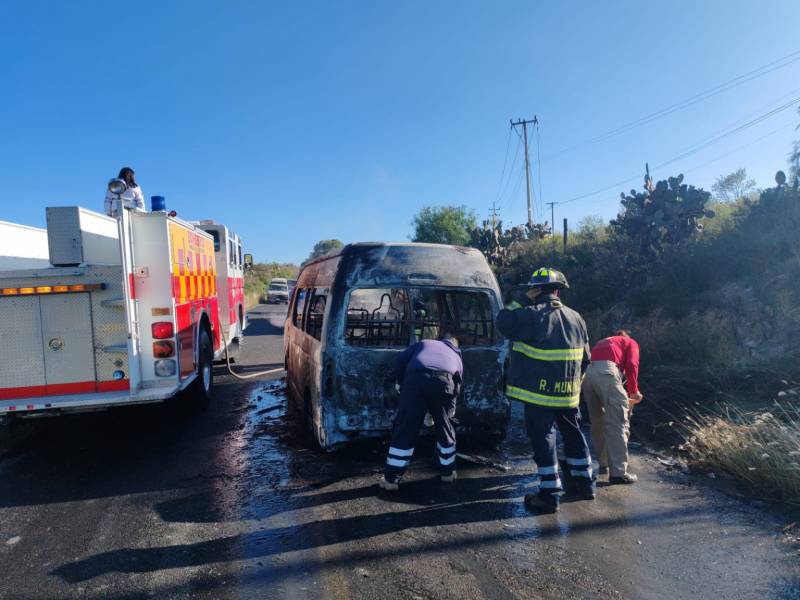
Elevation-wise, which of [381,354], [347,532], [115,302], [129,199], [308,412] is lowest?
[347,532]

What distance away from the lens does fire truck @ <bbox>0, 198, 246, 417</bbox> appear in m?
5.13

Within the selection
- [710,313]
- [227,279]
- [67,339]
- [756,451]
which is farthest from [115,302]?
[710,313]

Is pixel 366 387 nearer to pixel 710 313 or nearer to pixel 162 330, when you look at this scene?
pixel 162 330

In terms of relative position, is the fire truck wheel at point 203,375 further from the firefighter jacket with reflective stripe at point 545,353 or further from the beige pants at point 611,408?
the beige pants at point 611,408

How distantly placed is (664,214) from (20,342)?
39.5 ft

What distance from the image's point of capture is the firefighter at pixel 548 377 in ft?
13.6

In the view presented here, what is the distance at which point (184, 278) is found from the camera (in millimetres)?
6160

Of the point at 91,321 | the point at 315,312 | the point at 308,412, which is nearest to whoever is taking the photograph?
the point at 91,321

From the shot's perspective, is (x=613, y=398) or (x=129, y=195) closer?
(x=613, y=398)

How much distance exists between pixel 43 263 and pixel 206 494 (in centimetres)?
445

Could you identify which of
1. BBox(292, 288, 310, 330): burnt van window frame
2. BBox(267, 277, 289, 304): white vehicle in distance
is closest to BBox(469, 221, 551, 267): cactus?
BBox(292, 288, 310, 330): burnt van window frame

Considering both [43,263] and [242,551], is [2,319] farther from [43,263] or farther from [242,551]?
[242,551]

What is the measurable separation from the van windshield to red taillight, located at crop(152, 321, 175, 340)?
5.90ft

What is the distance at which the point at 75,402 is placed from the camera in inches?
201
